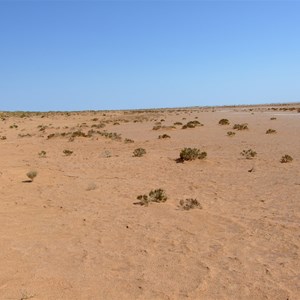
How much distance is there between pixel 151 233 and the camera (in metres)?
7.41

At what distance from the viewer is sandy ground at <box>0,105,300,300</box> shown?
526 cm

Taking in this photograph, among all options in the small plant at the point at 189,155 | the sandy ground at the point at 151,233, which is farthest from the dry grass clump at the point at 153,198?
the small plant at the point at 189,155

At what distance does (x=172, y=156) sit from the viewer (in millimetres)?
17484

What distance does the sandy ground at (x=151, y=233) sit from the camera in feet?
17.3

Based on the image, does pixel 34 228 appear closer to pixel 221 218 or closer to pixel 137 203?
pixel 137 203

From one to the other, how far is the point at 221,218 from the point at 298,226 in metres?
1.48

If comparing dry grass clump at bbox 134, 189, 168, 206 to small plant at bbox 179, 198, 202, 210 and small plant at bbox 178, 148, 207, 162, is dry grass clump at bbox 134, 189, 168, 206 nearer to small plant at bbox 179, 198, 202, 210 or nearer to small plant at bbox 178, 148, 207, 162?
small plant at bbox 179, 198, 202, 210

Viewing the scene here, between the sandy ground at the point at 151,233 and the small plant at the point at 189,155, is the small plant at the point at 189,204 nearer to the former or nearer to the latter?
the sandy ground at the point at 151,233

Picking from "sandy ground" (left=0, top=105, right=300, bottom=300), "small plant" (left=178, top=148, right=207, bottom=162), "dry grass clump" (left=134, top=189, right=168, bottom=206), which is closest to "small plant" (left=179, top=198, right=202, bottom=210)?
"sandy ground" (left=0, top=105, right=300, bottom=300)

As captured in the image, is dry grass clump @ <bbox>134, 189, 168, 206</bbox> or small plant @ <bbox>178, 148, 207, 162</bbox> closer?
dry grass clump @ <bbox>134, 189, 168, 206</bbox>

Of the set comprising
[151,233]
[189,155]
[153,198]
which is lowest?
[151,233]

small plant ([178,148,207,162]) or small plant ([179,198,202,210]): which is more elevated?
small plant ([178,148,207,162])

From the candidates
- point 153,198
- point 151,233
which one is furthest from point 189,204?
point 151,233

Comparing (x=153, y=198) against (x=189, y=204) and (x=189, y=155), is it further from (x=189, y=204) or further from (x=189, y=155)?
(x=189, y=155)
